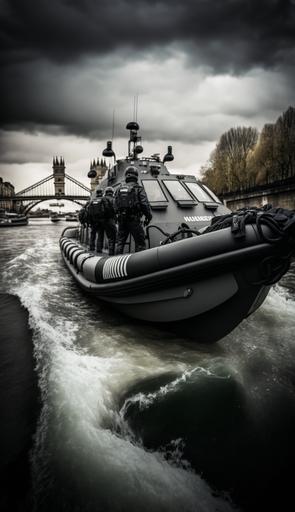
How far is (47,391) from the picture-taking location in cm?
274

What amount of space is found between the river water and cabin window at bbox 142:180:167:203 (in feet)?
6.97

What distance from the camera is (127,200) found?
14.0 ft

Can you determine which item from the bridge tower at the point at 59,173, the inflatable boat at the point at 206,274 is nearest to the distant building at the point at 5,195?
the bridge tower at the point at 59,173

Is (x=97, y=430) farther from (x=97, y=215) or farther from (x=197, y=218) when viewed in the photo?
(x=97, y=215)

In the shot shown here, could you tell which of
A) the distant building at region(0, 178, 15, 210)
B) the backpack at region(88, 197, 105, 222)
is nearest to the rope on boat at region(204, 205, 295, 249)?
the backpack at region(88, 197, 105, 222)

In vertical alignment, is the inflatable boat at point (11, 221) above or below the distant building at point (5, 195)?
below

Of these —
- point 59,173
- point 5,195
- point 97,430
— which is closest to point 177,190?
point 97,430

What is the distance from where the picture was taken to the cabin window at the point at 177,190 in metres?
5.32

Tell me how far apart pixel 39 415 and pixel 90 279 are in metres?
2.39

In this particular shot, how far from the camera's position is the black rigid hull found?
295 cm

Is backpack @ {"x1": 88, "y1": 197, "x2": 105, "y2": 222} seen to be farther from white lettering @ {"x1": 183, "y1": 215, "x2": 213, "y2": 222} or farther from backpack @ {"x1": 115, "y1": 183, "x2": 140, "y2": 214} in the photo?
white lettering @ {"x1": 183, "y1": 215, "x2": 213, "y2": 222}

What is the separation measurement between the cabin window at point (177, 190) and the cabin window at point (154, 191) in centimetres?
16

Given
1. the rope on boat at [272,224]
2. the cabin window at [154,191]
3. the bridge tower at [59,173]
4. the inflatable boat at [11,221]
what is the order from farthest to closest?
the bridge tower at [59,173], the inflatable boat at [11,221], the cabin window at [154,191], the rope on boat at [272,224]

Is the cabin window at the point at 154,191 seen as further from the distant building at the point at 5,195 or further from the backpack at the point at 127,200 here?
the distant building at the point at 5,195
